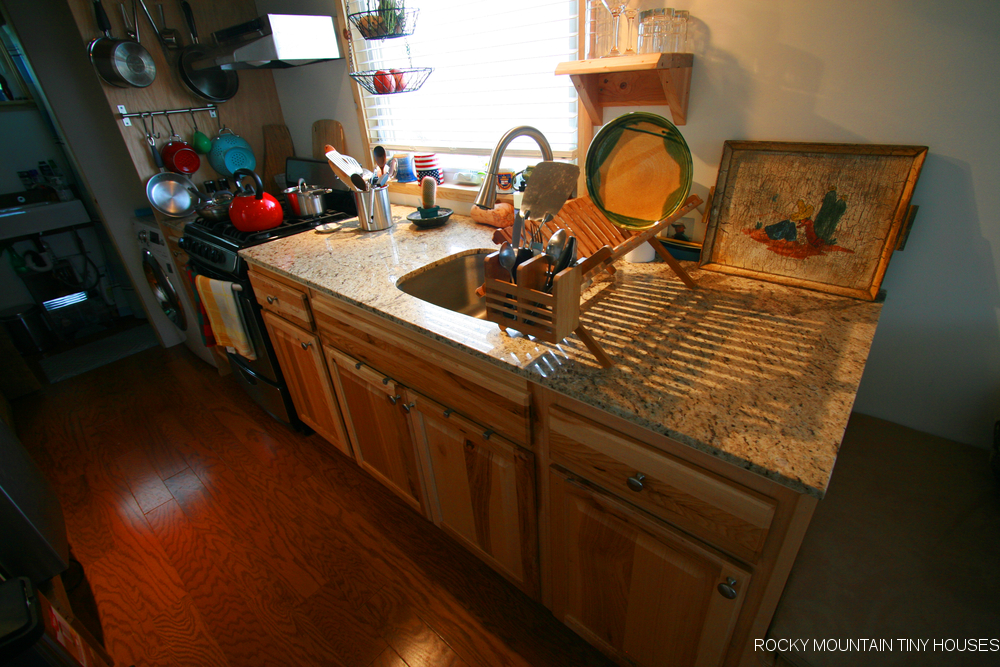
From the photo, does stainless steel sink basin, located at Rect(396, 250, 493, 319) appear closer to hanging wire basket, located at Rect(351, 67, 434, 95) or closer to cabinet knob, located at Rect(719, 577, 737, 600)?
hanging wire basket, located at Rect(351, 67, 434, 95)

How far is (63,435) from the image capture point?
2295mm

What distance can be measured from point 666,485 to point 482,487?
57 centimetres

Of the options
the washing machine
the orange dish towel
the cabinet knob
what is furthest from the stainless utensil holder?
the cabinet knob

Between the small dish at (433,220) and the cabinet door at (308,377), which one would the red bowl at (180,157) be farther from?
the small dish at (433,220)

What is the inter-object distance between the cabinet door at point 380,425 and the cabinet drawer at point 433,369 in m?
0.05

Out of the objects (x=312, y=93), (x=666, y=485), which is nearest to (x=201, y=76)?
(x=312, y=93)

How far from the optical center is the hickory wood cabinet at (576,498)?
0.75m

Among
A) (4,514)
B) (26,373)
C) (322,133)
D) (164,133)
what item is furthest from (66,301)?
(4,514)

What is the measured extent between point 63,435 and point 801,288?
3.25 meters

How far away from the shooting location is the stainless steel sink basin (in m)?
1.44

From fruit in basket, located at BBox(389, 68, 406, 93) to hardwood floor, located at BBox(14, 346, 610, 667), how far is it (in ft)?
5.19

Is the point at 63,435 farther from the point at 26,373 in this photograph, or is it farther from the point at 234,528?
the point at 234,528

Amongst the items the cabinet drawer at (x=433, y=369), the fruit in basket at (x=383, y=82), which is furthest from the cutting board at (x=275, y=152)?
the cabinet drawer at (x=433, y=369)

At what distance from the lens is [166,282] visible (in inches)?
104
